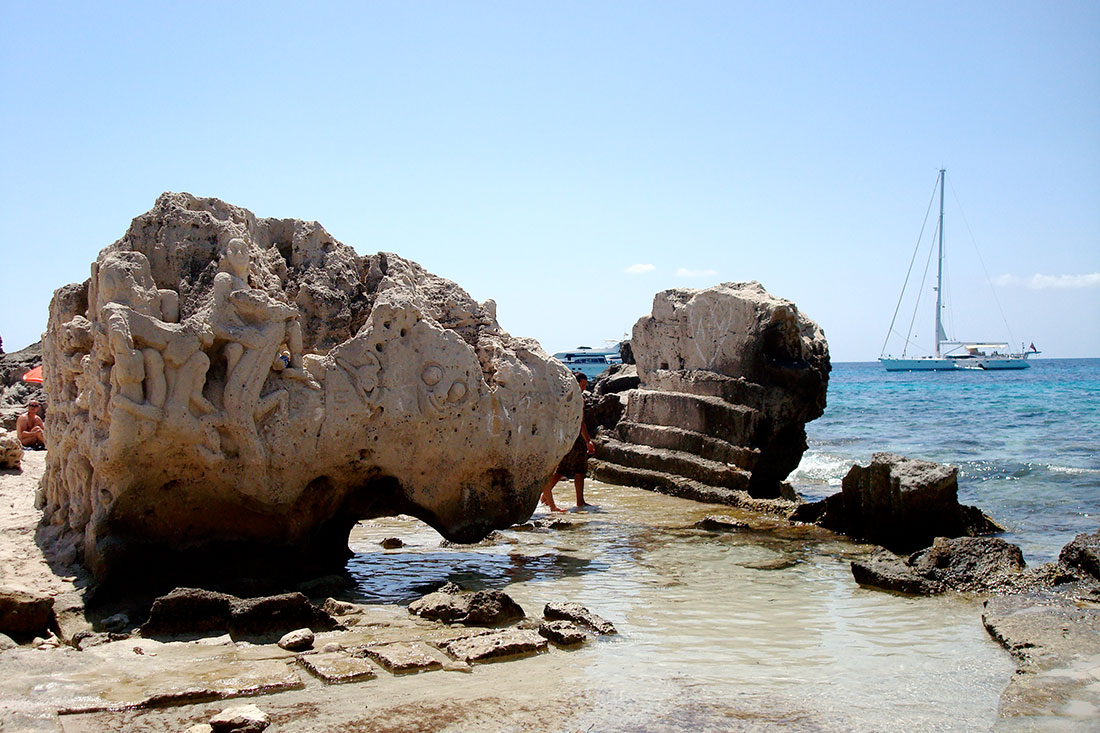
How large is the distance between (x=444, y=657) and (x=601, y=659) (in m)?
0.76

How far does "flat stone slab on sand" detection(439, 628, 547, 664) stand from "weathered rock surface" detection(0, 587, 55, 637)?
1.99 metres

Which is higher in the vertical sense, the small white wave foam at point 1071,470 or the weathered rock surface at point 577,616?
the weathered rock surface at point 577,616

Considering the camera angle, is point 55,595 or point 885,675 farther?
point 55,595

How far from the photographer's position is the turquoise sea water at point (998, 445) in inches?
455

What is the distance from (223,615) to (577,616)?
1.85 meters

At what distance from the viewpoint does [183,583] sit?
19.4ft

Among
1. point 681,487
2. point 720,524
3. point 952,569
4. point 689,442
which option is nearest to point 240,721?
point 952,569

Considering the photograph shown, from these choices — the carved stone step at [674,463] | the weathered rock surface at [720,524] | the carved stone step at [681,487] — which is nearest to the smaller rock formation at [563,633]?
the weathered rock surface at [720,524]

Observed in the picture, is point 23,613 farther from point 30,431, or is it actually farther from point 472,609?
point 30,431

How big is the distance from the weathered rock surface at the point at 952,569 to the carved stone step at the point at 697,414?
459 cm

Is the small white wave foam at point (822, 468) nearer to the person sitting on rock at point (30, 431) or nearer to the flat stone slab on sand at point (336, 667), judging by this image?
the person sitting on rock at point (30, 431)

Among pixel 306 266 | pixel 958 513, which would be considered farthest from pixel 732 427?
pixel 306 266

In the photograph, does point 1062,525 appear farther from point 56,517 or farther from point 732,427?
point 56,517

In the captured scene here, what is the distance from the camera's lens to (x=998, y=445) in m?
21.1
